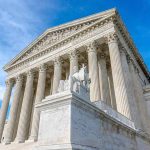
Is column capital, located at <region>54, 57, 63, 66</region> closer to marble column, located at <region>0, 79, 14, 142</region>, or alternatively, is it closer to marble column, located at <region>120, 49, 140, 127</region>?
marble column, located at <region>120, 49, 140, 127</region>

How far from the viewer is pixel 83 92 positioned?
9.62 meters

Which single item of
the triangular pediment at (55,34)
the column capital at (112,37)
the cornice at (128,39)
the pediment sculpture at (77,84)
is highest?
the triangular pediment at (55,34)

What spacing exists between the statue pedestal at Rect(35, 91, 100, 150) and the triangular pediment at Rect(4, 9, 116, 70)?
18.8m

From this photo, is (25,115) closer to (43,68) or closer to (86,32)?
(43,68)

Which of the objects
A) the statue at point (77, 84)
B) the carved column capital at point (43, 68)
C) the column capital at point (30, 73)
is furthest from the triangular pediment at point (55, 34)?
the statue at point (77, 84)

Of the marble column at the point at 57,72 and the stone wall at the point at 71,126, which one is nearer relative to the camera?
the stone wall at the point at 71,126

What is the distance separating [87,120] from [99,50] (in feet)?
63.0

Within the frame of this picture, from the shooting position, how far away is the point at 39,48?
31.3m

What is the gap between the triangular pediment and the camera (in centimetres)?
2528

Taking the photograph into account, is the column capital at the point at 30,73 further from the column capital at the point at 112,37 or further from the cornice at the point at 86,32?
the column capital at the point at 112,37

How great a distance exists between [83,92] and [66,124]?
3.02 m

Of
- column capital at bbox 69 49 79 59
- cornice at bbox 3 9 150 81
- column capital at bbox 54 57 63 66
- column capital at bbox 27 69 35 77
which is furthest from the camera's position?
column capital at bbox 27 69 35 77

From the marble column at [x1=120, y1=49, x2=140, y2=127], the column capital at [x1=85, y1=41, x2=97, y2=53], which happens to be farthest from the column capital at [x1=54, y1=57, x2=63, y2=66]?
the marble column at [x1=120, y1=49, x2=140, y2=127]

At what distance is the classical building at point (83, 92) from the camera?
289 inches
